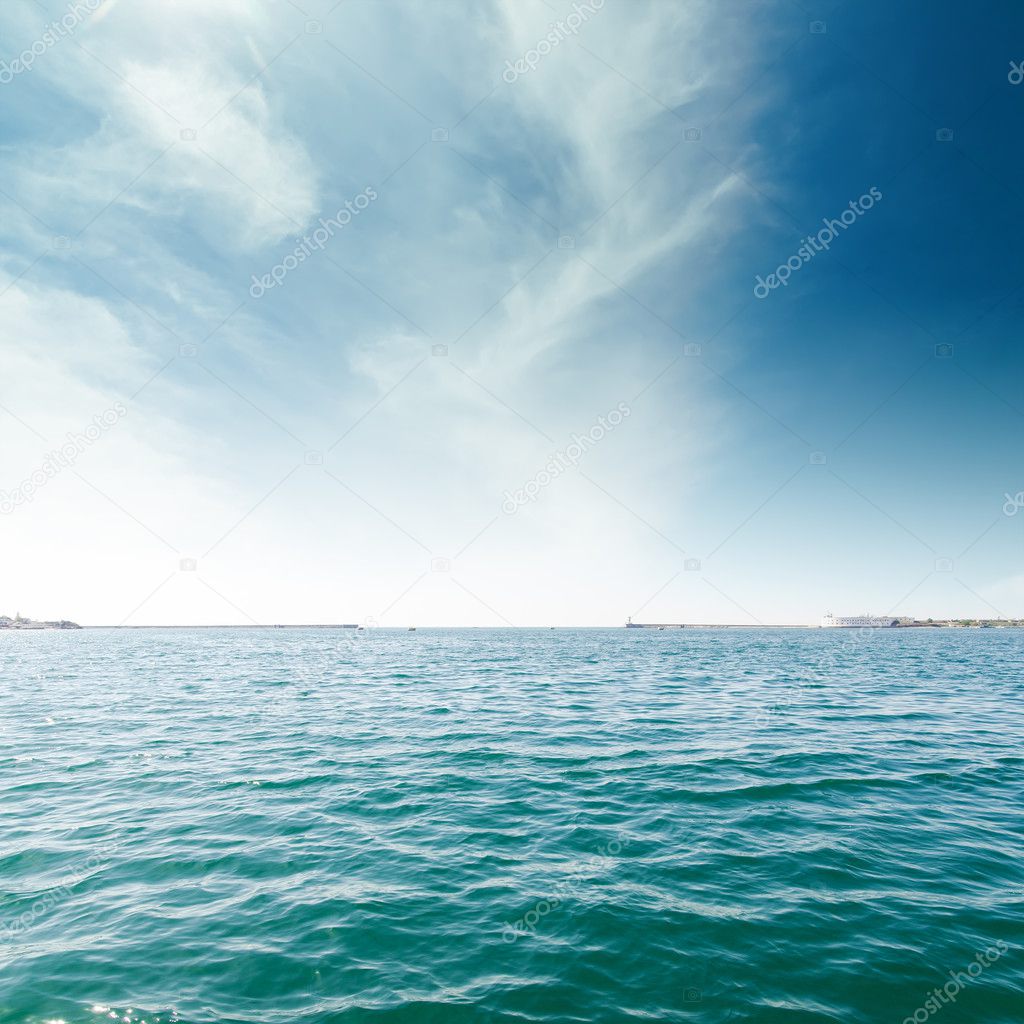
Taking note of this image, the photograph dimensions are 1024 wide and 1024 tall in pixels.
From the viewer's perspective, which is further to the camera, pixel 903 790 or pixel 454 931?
pixel 903 790

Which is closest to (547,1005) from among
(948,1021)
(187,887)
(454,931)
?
(454,931)

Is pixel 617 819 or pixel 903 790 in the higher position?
pixel 903 790

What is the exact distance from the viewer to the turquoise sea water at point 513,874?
617cm

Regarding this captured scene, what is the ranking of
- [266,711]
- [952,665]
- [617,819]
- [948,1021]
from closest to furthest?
[948,1021] < [617,819] < [266,711] < [952,665]

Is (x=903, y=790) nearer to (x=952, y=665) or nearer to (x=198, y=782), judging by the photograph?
(x=198, y=782)

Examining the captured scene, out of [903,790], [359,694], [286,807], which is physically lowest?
[286,807]

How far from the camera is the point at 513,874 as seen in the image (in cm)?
882

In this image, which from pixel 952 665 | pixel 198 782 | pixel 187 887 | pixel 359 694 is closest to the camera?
pixel 187 887

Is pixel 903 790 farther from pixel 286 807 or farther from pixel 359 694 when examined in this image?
pixel 359 694

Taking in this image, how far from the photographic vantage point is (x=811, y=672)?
41.2 meters

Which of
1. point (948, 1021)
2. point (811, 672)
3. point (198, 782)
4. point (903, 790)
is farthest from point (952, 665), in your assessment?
point (198, 782)

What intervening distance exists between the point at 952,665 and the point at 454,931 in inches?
2296

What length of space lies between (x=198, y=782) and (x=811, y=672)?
1677 inches

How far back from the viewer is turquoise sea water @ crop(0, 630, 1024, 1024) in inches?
243
